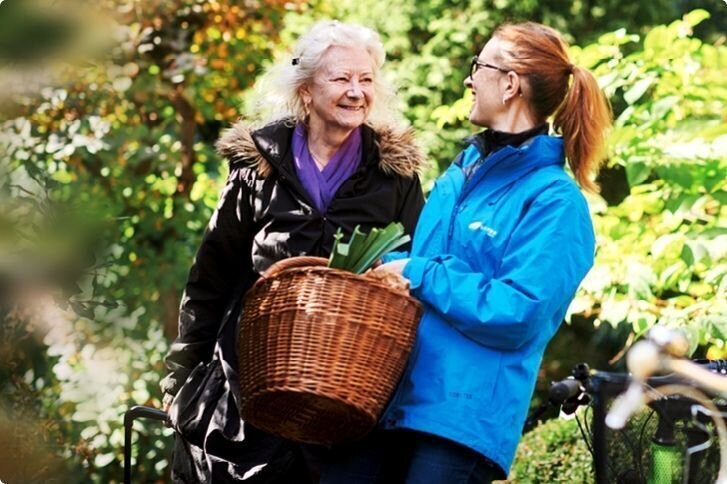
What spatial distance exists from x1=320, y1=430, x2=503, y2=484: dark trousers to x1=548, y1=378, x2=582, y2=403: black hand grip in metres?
0.26

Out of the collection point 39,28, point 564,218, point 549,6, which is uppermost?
point 39,28

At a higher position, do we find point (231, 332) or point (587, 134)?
point (587, 134)

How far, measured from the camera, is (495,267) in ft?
8.70

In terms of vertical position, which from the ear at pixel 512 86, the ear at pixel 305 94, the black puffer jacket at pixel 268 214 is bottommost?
the black puffer jacket at pixel 268 214

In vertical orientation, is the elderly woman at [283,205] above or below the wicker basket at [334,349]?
below

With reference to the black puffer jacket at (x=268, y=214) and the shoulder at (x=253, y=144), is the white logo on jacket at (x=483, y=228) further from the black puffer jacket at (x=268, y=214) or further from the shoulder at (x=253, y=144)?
the shoulder at (x=253, y=144)

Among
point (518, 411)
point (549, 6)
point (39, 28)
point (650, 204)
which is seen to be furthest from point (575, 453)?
point (549, 6)

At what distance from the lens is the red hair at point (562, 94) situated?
280cm

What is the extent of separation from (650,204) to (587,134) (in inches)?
80.6

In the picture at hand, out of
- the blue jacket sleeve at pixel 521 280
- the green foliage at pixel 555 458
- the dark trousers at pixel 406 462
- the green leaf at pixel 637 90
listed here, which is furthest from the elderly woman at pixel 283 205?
the green leaf at pixel 637 90

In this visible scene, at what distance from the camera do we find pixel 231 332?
11.2 feet

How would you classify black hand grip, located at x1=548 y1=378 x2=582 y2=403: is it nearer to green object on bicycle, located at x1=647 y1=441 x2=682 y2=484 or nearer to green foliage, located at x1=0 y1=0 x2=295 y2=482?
green object on bicycle, located at x1=647 y1=441 x2=682 y2=484

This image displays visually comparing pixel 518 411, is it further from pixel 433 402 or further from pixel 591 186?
pixel 591 186

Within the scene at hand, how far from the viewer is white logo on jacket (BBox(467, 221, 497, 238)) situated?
264 centimetres
